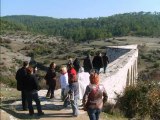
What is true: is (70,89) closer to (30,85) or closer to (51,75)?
(30,85)

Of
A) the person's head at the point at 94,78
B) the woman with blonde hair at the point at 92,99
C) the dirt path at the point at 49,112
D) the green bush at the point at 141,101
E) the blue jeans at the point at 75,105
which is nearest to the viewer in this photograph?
the person's head at the point at 94,78

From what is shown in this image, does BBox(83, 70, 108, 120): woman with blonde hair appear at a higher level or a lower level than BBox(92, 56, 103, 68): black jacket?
higher

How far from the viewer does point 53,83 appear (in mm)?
14516

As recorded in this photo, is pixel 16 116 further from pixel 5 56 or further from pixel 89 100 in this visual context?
pixel 5 56

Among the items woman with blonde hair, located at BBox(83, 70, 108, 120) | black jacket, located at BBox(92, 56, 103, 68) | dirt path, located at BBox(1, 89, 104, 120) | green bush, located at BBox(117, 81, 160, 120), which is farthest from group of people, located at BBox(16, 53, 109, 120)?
black jacket, located at BBox(92, 56, 103, 68)

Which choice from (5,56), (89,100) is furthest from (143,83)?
(5,56)

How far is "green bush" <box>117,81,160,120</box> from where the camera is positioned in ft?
48.1

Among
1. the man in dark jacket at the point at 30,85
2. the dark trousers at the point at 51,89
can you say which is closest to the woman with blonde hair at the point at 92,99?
the man in dark jacket at the point at 30,85

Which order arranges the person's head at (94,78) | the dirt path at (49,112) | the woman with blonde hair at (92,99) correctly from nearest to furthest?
the person's head at (94,78) → the woman with blonde hair at (92,99) → the dirt path at (49,112)

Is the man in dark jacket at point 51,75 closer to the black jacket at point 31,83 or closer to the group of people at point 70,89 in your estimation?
the group of people at point 70,89

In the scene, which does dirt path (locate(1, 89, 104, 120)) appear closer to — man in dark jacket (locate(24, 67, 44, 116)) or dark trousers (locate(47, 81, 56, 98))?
dark trousers (locate(47, 81, 56, 98))

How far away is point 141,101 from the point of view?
1484 centimetres

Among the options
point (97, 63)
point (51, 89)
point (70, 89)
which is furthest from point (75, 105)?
point (97, 63)

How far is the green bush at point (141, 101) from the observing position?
1465cm
